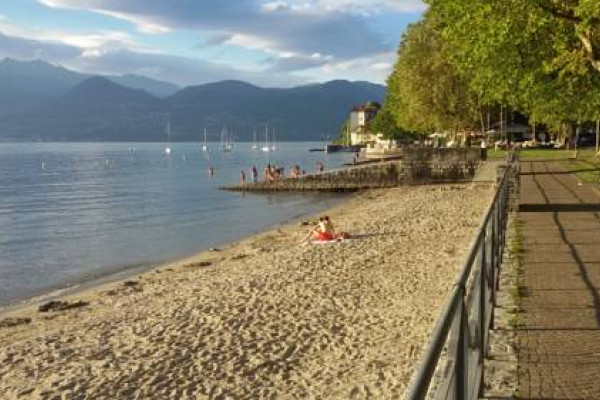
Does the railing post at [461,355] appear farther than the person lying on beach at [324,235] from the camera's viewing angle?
No

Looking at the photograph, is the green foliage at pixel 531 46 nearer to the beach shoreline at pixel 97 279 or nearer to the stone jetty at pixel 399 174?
the beach shoreline at pixel 97 279

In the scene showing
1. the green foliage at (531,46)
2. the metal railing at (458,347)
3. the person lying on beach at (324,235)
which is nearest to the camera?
the metal railing at (458,347)

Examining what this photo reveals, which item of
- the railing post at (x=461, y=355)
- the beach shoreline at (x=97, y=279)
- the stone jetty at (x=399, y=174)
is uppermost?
the railing post at (x=461, y=355)

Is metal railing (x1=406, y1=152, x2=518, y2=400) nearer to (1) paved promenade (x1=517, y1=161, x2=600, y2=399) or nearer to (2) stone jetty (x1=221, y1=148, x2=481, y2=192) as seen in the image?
(1) paved promenade (x1=517, y1=161, x2=600, y2=399)

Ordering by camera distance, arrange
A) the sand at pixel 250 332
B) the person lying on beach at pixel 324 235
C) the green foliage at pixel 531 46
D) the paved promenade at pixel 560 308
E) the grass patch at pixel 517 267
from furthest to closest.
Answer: the person lying on beach at pixel 324 235 < the green foliage at pixel 531 46 < the sand at pixel 250 332 < the grass patch at pixel 517 267 < the paved promenade at pixel 560 308

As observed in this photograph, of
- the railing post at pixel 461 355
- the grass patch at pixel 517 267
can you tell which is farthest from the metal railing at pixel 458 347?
the grass patch at pixel 517 267

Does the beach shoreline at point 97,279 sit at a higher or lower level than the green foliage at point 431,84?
lower

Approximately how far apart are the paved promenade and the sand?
2009mm

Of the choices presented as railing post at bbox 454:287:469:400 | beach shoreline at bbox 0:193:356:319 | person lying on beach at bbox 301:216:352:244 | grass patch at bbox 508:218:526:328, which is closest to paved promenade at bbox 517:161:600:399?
grass patch at bbox 508:218:526:328

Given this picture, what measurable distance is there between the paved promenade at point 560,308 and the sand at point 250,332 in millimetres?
2009

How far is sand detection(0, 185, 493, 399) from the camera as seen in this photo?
1009 centimetres

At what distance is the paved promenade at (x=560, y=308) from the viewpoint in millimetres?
6398

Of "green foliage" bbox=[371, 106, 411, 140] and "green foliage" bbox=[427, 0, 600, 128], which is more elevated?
"green foliage" bbox=[427, 0, 600, 128]

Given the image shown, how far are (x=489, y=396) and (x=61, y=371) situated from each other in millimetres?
7523
